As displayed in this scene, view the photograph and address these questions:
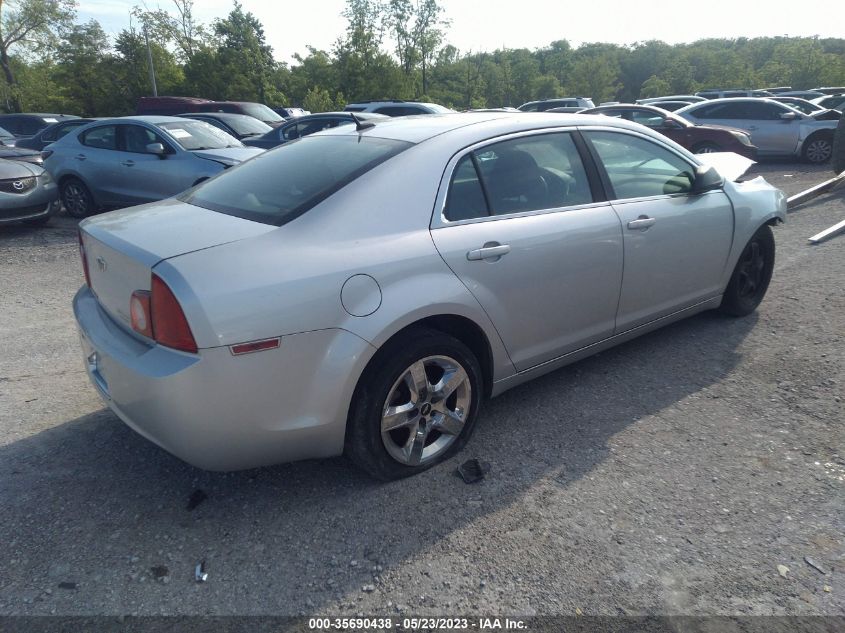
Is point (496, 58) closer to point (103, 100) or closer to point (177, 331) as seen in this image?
point (103, 100)

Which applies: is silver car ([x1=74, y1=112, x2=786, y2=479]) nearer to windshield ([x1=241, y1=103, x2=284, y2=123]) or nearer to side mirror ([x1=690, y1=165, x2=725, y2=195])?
side mirror ([x1=690, y1=165, x2=725, y2=195])

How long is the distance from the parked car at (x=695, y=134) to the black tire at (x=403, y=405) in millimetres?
11369

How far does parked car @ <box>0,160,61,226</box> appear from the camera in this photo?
846 centimetres

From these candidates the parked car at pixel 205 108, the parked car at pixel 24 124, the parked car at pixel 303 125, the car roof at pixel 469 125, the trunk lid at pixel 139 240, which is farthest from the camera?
the parked car at pixel 24 124

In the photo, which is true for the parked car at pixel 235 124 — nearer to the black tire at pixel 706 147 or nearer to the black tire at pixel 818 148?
the black tire at pixel 706 147

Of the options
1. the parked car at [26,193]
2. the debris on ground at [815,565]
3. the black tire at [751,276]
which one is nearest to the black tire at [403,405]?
the debris on ground at [815,565]

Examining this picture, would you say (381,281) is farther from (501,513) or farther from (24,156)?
(24,156)

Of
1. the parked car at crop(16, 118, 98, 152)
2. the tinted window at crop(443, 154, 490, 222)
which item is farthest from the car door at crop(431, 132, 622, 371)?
the parked car at crop(16, 118, 98, 152)

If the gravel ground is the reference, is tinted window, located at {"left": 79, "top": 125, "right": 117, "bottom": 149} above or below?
above

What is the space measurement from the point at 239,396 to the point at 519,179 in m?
1.88

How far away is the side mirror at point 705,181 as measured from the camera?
408 cm

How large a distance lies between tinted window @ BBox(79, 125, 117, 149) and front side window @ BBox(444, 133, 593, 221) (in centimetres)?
839

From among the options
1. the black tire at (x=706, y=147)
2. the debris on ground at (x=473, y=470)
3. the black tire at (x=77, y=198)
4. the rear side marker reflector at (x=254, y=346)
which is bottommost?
the debris on ground at (x=473, y=470)

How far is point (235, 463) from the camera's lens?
8.32ft
